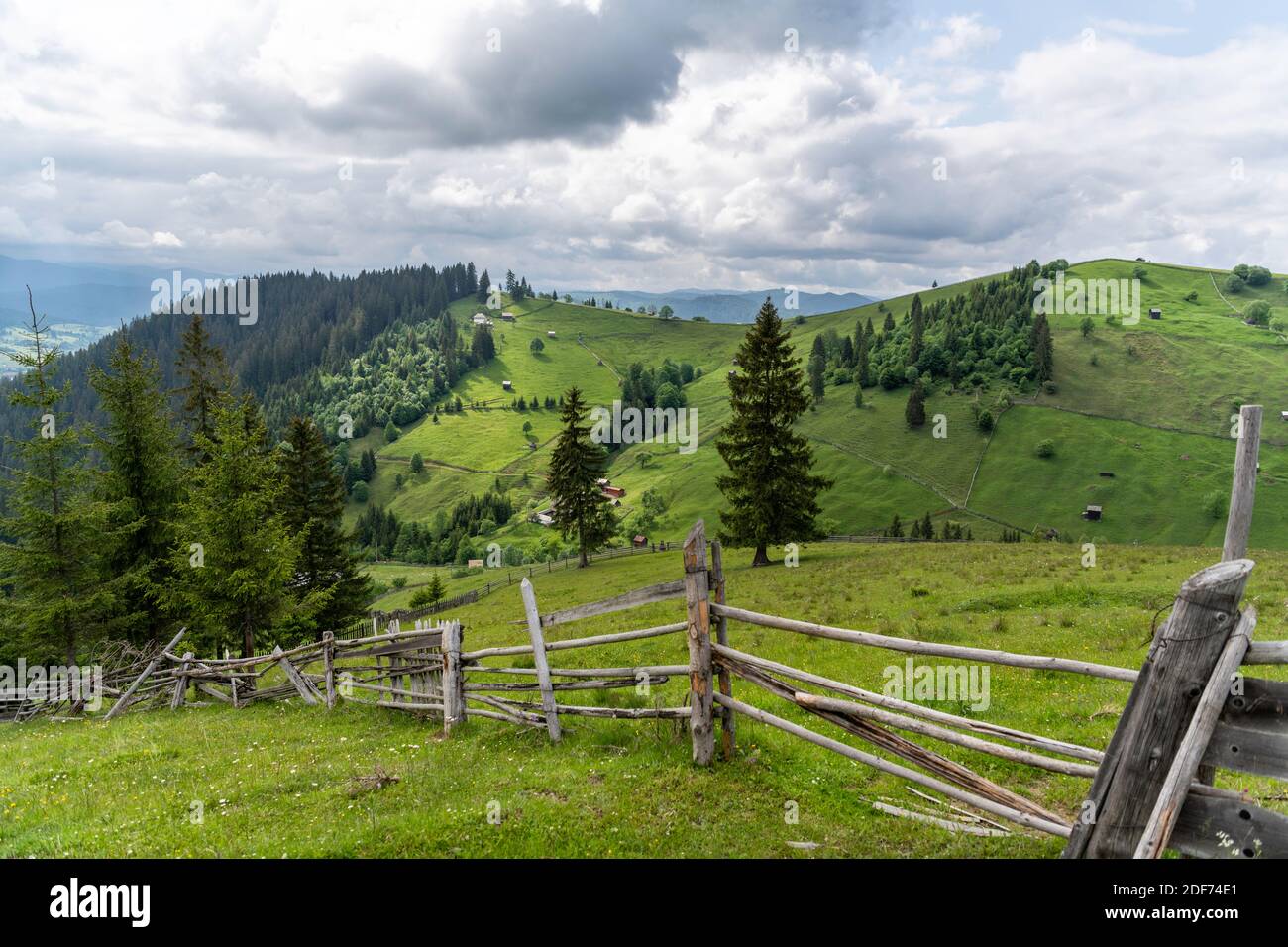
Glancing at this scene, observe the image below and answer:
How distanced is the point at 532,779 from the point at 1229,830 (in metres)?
6.89

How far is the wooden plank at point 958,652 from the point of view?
222 inches

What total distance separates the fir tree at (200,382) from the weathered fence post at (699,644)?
30684 mm

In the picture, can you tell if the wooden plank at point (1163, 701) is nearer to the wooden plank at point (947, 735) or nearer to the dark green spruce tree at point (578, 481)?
the wooden plank at point (947, 735)

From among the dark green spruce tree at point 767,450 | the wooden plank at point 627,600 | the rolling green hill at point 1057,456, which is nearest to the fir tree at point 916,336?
the rolling green hill at point 1057,456

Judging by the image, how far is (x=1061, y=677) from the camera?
12281mm

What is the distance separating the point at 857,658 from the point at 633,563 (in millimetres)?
45656

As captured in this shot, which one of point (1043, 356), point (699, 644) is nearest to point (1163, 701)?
point (699, 644)

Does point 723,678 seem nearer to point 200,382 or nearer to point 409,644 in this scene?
point 409,644

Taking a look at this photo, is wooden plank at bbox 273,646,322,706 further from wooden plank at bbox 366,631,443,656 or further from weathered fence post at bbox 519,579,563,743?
weathered fence post at bbox 519,579,563,743

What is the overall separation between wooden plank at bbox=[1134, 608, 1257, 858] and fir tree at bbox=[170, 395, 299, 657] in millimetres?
24909

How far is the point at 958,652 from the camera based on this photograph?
6539 mm

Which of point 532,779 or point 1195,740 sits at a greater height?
point 1195,740
